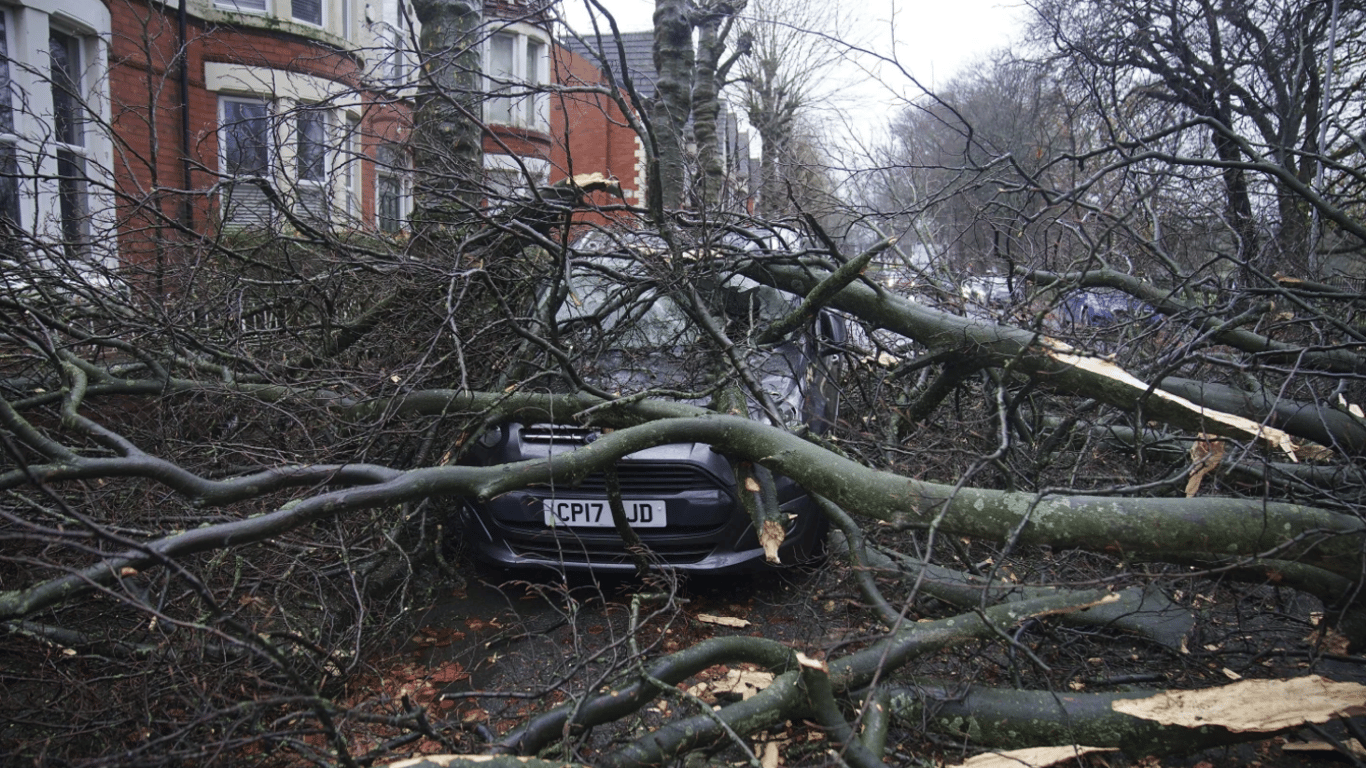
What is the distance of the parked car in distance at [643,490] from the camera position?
13.5 ft

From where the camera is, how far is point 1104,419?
4570 millimetres

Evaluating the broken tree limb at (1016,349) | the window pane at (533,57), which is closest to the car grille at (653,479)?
the broken tree limb at (1016,349)

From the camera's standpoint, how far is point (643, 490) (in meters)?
4.15

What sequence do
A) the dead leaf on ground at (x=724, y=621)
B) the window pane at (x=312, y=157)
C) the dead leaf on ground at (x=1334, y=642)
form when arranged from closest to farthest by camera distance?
the dead leaf on ground at (x=1334, y=642) < the dead leaf on ground at (x=724, y=621) < the window pane at (x=312, y=157)

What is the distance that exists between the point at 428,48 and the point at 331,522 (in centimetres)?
507

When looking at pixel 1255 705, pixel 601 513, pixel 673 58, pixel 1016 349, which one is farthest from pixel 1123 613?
pixel 673 58

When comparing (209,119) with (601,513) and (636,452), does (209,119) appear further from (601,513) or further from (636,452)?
(636,452)

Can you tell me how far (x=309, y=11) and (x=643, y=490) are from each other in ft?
42.3

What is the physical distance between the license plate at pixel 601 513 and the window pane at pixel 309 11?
12.5m

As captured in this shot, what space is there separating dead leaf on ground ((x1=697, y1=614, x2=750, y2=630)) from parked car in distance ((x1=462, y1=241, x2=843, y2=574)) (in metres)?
0.22

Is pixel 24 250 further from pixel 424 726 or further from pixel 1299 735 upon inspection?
pixel 1299 735

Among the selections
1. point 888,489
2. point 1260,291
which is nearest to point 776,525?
point 888,489

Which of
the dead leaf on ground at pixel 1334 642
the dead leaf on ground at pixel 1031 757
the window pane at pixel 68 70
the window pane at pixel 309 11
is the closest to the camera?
the dead leaf on ground at pixel 1031 757

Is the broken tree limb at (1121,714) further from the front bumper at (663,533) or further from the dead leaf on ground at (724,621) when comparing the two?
the front bumper at (663,533)
